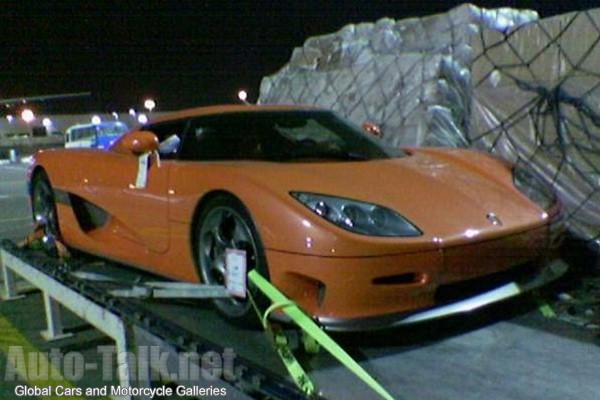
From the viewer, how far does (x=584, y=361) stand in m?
2.85

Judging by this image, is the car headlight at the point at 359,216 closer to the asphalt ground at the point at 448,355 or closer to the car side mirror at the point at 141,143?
the asphalt ground at the point at 448,355

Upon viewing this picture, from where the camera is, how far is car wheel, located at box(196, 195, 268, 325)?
3.01m

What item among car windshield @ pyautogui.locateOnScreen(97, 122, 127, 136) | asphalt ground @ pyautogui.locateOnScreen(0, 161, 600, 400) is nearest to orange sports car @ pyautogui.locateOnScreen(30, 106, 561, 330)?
asphalt ground @ pyautogui.locateOnScreen(0, 161, 600, 400)

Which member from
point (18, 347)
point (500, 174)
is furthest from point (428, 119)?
point (18, 347)

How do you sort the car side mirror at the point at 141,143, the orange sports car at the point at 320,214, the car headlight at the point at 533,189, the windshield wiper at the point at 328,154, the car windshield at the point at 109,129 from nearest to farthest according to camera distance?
the orange sports car at the point at 320,214 → the car headlight at the point at 533,189 → the windshield wiper at the point at 328,154 → the car side mirror at the point at 141,143 → the car windshield at the point at 109,129

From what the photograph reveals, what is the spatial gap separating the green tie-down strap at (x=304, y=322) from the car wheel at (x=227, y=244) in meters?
0.08

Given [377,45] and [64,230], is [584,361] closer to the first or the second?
[64,230]

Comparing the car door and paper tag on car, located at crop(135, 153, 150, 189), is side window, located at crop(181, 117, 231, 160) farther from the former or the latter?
paper tag on car, located at crop(135, 153, 150, 189)

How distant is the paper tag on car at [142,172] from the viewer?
3.77 m

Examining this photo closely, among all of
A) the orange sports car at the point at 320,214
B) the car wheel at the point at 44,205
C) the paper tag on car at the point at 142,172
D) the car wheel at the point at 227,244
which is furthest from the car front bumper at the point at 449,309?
the car wheel at the point at 44,205

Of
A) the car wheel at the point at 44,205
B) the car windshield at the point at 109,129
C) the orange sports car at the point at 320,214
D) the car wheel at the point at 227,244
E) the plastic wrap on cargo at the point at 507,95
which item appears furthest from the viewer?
the car windshield at the point at 109,129

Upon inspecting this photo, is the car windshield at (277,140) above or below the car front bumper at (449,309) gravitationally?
above

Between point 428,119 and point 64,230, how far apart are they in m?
4.06

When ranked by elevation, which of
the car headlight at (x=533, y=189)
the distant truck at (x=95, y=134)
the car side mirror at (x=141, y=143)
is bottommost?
the distant truck at (x=95, y=134)
